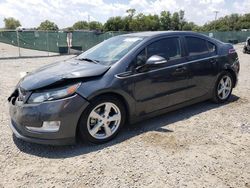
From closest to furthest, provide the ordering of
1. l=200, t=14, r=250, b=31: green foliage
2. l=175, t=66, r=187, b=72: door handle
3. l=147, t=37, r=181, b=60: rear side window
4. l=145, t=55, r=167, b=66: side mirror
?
l=145, t=55, r=167, b=66: side mirror → l=147, t=37, r=181, b=60: rear side window → l=175, t=66, r=187, b=72: door handle → l=200, t=14, r=250, b=31: green foliage

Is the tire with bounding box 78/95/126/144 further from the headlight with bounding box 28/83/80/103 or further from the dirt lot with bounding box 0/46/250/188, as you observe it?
the headlight with bounding box 28/83/80/103

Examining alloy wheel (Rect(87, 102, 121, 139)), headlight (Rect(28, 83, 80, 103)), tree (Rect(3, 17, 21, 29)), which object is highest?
tree (Rect(3, 17, 21, 29))

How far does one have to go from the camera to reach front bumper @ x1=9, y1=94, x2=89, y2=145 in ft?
11.3

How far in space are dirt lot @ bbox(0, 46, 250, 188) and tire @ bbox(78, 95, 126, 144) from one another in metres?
0.15

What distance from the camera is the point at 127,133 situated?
13.9 ft

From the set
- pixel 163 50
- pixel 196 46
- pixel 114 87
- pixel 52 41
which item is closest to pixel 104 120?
pixel 114 87

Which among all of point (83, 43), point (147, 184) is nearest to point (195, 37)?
point (147, 184)

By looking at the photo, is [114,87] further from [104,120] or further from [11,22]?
[11,22]

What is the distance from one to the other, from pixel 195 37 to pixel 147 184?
3157mm

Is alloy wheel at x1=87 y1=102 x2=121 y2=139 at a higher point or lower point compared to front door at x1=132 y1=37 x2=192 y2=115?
lower

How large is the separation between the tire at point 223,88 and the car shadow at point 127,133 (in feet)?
0.46

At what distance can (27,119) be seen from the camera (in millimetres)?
3502

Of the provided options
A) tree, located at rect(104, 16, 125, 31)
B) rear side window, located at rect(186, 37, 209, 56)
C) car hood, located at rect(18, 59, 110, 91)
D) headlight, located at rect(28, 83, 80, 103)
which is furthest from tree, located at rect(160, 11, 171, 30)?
headlight, located at rect(28, 83, 80, 103)

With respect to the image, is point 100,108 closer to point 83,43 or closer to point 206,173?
point 206,173
